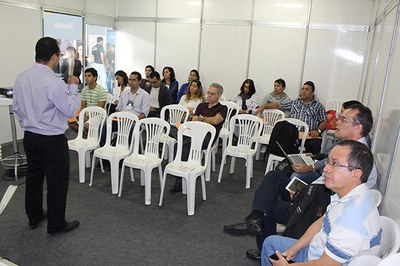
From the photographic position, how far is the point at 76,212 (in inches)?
125

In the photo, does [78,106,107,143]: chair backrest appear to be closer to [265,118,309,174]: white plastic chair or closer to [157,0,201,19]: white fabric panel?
[265,118,309,174]: white plastic chair

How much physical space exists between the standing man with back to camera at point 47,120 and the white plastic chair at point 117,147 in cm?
92

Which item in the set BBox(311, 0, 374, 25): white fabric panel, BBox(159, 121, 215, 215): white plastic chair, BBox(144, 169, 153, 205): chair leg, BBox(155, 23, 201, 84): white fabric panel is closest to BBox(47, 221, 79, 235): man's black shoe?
BBox(144, 169, 153, 205): chair leg

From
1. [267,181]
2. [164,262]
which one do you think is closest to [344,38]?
[267,181]

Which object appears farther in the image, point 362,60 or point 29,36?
point 362,60

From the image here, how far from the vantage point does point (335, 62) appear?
5766 mm

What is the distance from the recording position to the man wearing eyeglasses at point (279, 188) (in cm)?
230

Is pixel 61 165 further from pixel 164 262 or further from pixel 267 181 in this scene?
pixel 267 181

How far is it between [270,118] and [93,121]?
105 inches

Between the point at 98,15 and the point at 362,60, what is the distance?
5025 mm

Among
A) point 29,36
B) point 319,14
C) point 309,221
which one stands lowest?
point 309,221

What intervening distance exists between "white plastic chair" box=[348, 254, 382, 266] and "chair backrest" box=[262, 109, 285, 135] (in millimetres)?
3679

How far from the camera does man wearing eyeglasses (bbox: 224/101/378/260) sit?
2.30m

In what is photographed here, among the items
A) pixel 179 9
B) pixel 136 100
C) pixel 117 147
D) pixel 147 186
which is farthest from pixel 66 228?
pixel 179 9
